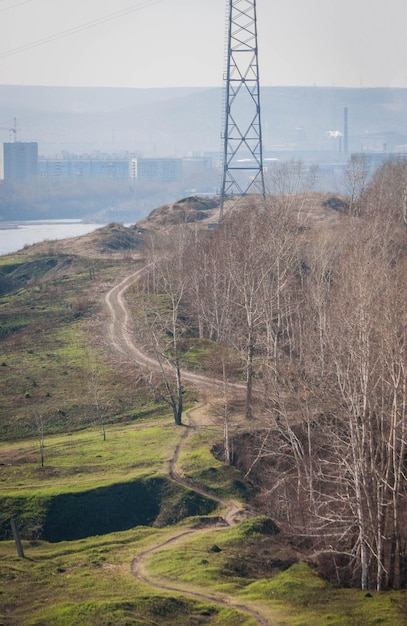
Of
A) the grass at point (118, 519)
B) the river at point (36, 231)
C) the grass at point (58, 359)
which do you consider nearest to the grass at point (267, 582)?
the grass at point (118, 519)

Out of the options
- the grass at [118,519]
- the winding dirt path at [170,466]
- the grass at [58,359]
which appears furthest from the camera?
the grass at [58,359]

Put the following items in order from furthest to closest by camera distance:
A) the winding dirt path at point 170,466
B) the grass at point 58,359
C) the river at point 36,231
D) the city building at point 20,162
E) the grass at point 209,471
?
the city building at point 20,162, the river at point 36,231, the grass at point 58,359, the grass at point 209,471, the winding dirt path at point 170,466

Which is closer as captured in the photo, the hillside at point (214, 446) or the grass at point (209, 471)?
the hillside at point (214, 446)

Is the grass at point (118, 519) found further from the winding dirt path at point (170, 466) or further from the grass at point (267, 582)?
the winding dirt path at point (170, 466)

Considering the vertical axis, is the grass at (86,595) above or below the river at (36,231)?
below

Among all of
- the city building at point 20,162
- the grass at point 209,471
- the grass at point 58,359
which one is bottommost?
the grass at point 209,471

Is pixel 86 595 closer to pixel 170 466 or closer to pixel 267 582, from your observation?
pixel 267 582

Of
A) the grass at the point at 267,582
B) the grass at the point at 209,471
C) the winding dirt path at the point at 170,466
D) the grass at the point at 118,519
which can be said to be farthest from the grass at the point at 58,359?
the grass at the point at 267,582
